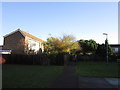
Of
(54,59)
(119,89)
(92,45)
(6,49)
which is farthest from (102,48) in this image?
(119,89)

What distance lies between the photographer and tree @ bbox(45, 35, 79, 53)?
32.1 metres

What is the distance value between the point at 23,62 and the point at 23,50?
6.53 meters

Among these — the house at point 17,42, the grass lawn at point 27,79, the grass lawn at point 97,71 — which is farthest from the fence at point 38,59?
the grass lawn at point 27,79

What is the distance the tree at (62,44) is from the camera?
32.1 meters

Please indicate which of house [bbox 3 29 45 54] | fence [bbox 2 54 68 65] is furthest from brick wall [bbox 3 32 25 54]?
fence [bbox 2 54 68 65]

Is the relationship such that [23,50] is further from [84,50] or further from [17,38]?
[84,50]

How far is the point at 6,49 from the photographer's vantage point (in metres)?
27.8

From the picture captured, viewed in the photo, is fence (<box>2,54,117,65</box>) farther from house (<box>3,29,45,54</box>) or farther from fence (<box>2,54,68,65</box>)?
house (<box>3,29,45,54</box>)

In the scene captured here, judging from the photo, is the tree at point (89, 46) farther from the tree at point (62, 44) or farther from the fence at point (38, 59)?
the fence at point (38, 59)

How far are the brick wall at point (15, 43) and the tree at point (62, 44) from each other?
700 centimetres

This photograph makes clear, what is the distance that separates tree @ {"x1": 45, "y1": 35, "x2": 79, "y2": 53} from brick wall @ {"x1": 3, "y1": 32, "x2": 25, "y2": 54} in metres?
7.00

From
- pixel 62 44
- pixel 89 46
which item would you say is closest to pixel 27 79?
pixel 62 44

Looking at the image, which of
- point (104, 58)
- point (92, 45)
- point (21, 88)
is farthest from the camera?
point (92, 45)

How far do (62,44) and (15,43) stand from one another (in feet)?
36.2
